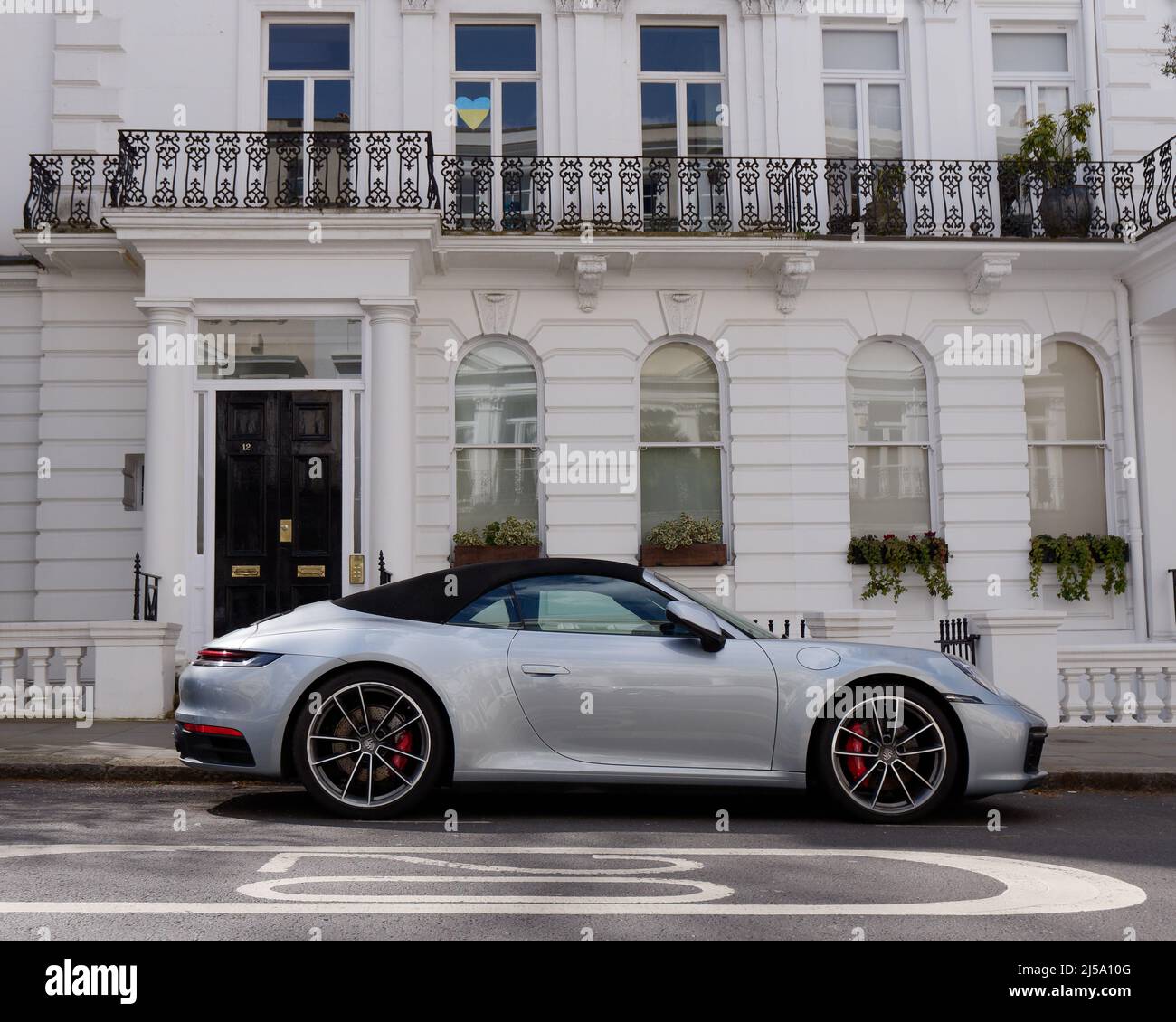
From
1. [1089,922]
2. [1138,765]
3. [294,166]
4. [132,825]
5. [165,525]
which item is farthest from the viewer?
[294,166]

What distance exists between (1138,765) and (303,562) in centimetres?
930

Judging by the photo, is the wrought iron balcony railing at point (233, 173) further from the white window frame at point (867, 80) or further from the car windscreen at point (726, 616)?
the car windscreen at point (726, 616)

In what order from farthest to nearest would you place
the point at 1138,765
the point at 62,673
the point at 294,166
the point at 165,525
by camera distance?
the point at 294,166 < the point at 165,525 < the point at 62,673 < the point at 1138,765

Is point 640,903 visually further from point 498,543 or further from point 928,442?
point 928,442

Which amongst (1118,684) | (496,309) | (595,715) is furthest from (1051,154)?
(595,715)

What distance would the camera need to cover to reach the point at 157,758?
8.55 m

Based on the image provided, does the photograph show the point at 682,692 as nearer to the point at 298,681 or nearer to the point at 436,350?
the point at 298,681

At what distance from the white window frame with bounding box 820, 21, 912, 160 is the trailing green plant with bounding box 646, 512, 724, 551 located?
5.35 m

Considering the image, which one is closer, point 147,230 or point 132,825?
point 132,825

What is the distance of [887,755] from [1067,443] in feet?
36.7

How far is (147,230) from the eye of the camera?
14.1 m

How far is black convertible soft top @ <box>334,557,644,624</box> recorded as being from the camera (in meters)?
6.84

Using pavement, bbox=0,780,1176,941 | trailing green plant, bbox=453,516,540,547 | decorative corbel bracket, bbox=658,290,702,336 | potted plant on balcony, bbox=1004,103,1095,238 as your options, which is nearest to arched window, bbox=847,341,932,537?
decorative corbel bracket, bbox=658,290,702,336

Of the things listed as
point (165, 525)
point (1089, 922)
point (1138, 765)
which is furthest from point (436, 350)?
point (1089, 922)
